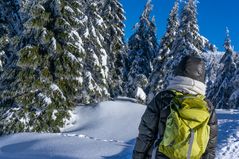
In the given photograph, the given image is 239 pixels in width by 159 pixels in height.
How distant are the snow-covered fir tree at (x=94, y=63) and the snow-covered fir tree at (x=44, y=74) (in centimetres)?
565

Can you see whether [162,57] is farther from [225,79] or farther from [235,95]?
[235,95]

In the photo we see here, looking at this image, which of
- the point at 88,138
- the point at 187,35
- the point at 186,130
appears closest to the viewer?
the point at 186,130

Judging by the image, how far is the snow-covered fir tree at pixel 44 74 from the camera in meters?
18.2

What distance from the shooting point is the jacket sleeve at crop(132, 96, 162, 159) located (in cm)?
431

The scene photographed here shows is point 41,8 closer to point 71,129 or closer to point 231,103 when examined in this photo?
point 71,129

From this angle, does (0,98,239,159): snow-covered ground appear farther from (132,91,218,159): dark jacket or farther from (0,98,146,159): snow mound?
(132,91,218,159): dark jacket

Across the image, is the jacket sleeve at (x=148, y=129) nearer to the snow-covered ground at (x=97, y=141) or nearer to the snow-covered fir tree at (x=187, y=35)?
the snow-covered ground at (x=97, y=141)

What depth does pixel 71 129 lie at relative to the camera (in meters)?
18.5

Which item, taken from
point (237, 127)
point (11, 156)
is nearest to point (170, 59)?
point (237, 127)

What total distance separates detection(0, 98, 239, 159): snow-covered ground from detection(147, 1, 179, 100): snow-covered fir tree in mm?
20719

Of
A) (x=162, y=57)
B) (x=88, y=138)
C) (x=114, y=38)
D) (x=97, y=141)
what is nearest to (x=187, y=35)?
(x=162, y=57)

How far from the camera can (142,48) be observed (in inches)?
1620

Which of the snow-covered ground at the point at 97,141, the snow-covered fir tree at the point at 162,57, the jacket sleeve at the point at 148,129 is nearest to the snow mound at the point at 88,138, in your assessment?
the snow-covered ground at the point at 97,141

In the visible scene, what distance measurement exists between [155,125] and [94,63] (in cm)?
2380
